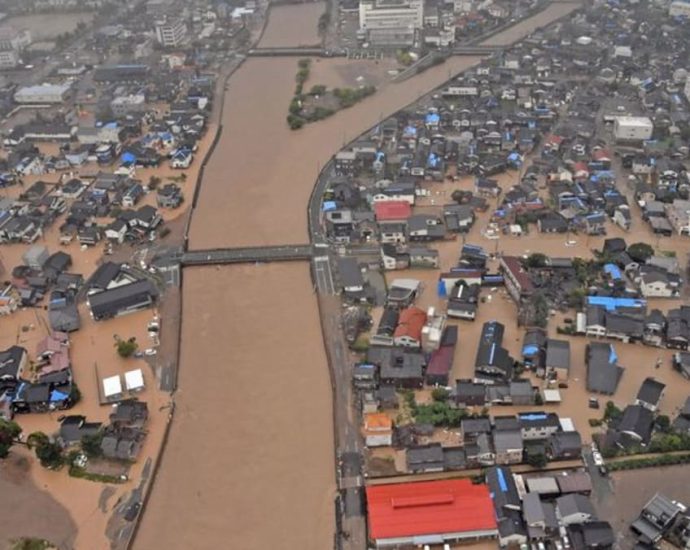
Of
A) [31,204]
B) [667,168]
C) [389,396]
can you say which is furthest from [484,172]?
[31,204]

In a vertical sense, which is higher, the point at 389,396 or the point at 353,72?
the point at 353,72

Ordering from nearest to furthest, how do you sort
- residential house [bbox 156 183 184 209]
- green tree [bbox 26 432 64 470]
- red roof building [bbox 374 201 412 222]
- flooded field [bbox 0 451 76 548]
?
flooded field [bbox 0 451 76 548] → green tree [bbox 26 432 64 470] → red roof building [bbox 374 201 412 222] → residential house [bbox 156 183 184 209]

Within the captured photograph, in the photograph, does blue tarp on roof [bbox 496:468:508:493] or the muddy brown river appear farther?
the muddy brown river

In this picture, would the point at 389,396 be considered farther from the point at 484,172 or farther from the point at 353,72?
the point at 353,72

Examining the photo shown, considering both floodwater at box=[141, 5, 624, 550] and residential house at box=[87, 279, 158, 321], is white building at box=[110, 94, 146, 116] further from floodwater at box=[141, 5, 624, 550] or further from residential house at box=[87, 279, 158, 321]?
residential house at box=[87, 279, 158, 321]

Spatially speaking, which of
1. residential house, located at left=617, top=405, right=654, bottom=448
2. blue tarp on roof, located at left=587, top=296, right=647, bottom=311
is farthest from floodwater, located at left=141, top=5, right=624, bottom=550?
blue tarp on roof, located at left=587, top=296, right=647, bottom=311

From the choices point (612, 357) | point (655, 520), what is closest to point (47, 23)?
point (612, 357)

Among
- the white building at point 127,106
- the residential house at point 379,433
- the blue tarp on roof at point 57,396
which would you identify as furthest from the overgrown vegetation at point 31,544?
the white building at point 127,106
